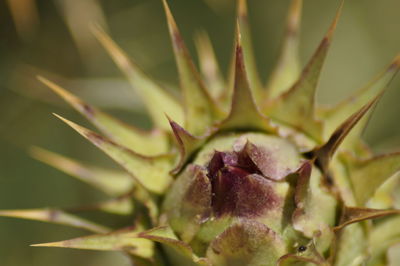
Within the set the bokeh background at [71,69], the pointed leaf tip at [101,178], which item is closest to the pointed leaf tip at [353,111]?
the pointed leaf tip at [101,178]

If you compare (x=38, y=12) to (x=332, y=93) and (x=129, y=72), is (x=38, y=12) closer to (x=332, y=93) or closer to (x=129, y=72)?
(x=129, y=72)

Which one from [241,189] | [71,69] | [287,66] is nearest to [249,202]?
[241,189]

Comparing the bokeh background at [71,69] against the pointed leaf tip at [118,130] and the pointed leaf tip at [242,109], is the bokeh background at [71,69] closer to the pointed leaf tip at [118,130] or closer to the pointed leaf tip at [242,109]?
the pointed leaf tip at [118,130]

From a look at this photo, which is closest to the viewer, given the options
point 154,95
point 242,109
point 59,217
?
point 242,109

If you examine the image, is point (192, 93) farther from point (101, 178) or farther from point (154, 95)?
point (101, 178)

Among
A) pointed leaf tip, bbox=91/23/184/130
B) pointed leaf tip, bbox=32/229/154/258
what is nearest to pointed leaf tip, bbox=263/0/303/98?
pointed leaf tip, bbox=91/23/184/130

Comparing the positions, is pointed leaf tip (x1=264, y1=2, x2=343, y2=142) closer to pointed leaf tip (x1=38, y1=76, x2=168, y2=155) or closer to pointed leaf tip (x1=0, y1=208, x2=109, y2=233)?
pointed leaf tip (x1=38, y1=76, x2=168, y2=155)
